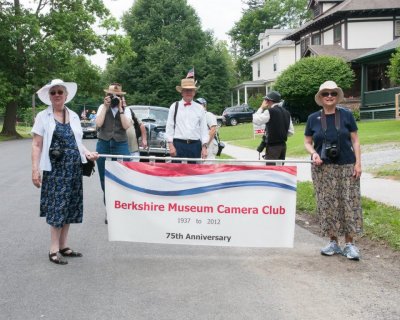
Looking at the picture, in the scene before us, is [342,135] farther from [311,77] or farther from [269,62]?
[269,62]

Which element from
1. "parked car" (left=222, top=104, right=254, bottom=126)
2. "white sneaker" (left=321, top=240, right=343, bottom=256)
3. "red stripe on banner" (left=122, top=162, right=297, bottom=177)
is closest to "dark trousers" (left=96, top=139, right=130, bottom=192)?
"red stripe on banner" (left=122, top=162, right=297, bottom=177)

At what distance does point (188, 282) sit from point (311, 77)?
3098 centimetres

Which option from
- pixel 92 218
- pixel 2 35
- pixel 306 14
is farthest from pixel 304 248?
pixel 306 14

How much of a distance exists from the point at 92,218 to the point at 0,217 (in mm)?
1429

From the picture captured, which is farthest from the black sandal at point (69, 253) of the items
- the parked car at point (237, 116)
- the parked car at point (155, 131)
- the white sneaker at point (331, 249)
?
the parked car at point (237, 116)

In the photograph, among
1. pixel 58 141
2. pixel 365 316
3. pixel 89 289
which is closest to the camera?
pixel 365 316

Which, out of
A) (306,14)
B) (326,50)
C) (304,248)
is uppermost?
(306,14)

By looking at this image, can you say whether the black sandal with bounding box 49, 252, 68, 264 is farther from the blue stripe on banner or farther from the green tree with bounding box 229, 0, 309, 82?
the green tree with bounding box 229, 0, 309, 82

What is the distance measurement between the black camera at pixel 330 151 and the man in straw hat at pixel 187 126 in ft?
7.19

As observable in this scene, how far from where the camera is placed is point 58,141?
6.10 metres

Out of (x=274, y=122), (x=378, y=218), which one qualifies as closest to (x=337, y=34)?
(x=274, y=122)

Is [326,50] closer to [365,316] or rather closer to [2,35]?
[2,35]

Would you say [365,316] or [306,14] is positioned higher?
[306,14]

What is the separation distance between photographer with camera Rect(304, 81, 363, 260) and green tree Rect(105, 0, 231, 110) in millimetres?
48976
